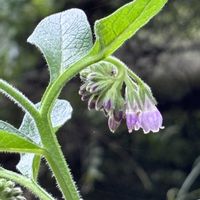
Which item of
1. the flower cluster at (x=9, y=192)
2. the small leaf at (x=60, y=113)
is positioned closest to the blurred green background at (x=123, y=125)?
the small leaf at (x=60, y=113)

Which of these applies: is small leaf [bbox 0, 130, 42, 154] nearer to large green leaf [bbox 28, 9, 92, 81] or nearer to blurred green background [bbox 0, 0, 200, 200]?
large green leaf [bbox 28, 9, 92, 81]

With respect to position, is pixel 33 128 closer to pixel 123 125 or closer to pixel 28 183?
pixel 28 183

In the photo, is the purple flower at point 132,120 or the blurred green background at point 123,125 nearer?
the purple flower at point 132,120

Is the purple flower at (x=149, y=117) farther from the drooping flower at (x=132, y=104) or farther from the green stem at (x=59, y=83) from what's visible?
the green stem at (x=59, y=83)

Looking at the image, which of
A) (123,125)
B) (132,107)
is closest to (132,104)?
(132,107)

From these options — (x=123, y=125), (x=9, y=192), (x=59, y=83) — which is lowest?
(x=123, y=125)


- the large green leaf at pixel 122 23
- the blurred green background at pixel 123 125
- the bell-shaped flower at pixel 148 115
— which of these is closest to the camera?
the large green leaf at pixel 122 23
